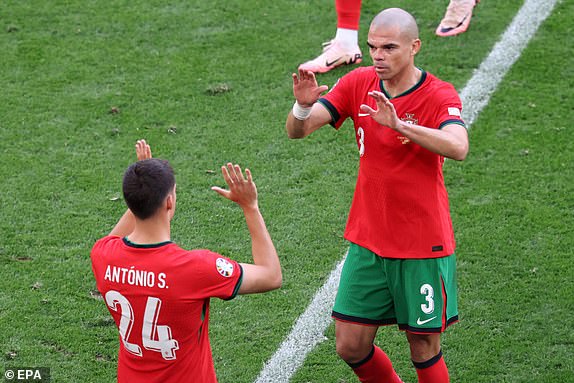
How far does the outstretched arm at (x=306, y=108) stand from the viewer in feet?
14.6

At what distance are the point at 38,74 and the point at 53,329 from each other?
10.6 feet

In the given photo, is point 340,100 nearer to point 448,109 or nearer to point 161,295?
point 448,109

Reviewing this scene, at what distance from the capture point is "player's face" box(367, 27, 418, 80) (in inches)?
171

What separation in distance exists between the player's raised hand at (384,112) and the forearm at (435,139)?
0.10ft

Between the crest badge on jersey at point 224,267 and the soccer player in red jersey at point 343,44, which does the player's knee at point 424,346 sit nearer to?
the crest badge on jersey at point 224,267

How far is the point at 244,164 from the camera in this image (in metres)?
7.06

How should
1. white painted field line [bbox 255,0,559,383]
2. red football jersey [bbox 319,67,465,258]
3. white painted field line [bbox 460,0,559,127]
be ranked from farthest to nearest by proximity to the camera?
white painted field line [bbox 460,0,559,127] < white painted field line [bbox 255,0,559,383] < red football jersey [bbox 319,67,465,258]

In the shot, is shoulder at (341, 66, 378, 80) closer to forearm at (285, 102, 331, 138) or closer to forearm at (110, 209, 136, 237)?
forearm at (285, 102, 331, 138)

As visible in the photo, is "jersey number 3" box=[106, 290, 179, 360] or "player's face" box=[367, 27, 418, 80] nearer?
"jersey number 3" box=[106, 290, 179, 360]

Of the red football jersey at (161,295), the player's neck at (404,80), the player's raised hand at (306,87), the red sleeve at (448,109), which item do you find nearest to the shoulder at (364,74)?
the player's neck at (404,80)

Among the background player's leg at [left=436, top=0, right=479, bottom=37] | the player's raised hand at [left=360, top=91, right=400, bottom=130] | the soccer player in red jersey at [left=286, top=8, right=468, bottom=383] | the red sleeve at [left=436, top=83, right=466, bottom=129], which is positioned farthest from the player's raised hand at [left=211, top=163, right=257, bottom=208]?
the background player's leg at [left=436, top=0, right=479, bottom=37]

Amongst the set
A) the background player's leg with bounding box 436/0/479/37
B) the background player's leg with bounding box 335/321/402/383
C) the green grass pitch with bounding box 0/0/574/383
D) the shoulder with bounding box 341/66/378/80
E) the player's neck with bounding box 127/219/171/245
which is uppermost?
the shoulder with bounding box 341/66/378/80

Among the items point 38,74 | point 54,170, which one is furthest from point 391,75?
point 38,74

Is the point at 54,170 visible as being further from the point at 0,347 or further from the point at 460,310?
the point at 460,310
